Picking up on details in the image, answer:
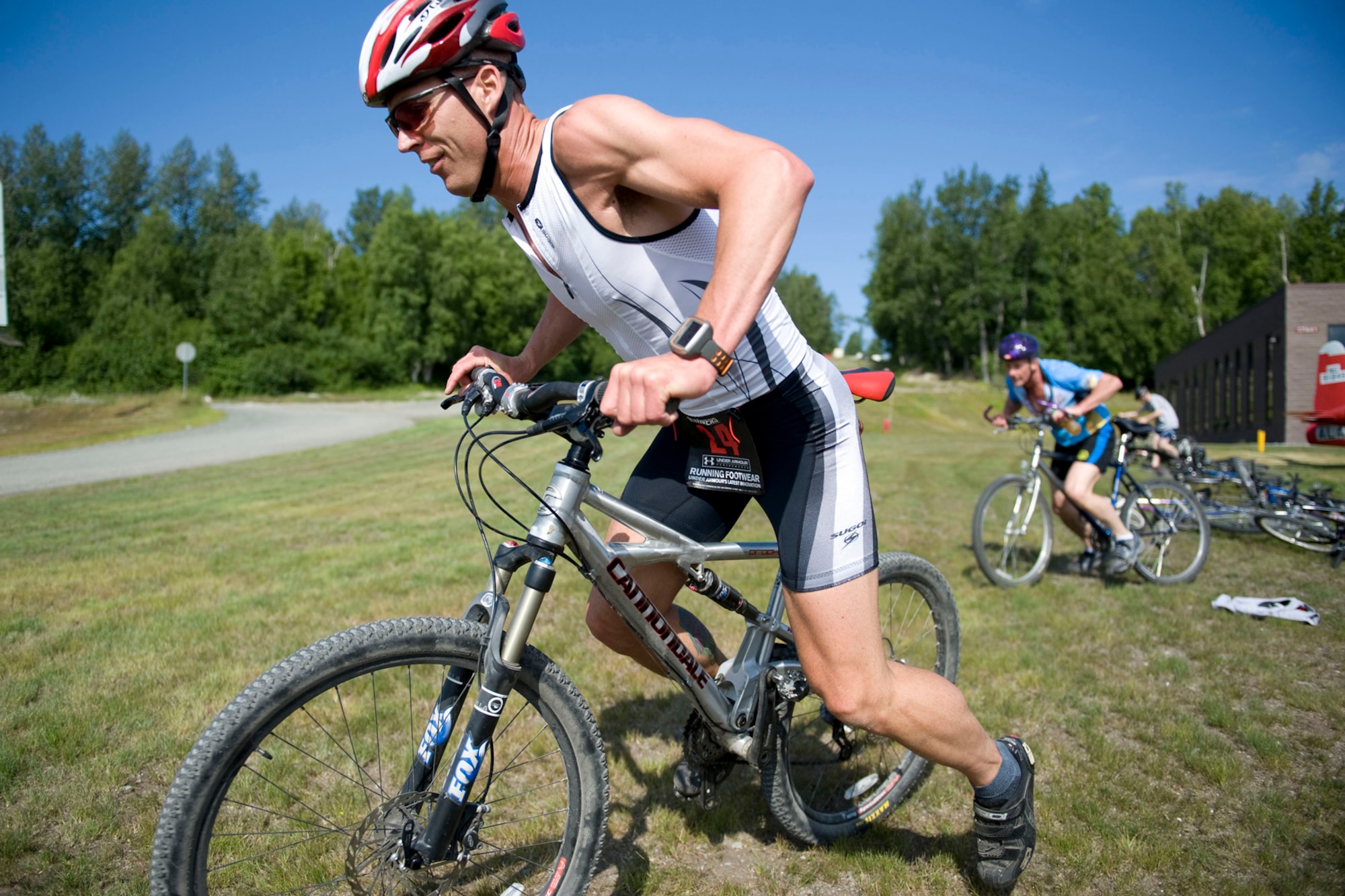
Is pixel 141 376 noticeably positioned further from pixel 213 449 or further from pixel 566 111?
pixel 566 111

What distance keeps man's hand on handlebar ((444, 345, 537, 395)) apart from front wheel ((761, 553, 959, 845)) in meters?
1.53

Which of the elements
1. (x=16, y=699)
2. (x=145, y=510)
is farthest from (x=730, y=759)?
(x=145, y=510)

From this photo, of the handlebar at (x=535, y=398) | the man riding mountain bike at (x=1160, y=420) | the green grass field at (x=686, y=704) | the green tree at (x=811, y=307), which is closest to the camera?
the handlebar at (x=535, y=398)

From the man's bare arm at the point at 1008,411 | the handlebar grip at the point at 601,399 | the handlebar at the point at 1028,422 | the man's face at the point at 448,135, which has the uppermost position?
the man's face at the point at 448,135

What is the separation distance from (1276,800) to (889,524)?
6806 millimetres

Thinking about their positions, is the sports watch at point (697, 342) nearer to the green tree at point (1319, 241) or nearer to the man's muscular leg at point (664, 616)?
the man's muscular leg at point (664, 616)

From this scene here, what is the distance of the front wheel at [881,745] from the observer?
3332mm

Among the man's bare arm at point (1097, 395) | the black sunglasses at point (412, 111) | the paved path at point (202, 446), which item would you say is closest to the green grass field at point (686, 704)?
the man's bare arm at point (1097, 395)

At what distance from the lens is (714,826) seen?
3.38 metres

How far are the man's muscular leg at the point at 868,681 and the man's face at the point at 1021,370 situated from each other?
5365 mm

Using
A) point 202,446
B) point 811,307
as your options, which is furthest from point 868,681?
point 811,307

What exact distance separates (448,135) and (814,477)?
1.42m

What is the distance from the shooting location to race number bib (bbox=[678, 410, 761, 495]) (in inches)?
104

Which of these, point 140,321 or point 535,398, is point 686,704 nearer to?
point 535,398
